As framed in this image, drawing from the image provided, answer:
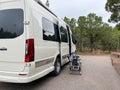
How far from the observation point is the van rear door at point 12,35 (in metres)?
4.19

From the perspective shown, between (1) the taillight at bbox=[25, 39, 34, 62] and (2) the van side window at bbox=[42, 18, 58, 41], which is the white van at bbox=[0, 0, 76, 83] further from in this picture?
(2) the van side window at bbox=[42, 18, 58, 41]

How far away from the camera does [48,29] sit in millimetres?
5664

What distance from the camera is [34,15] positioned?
448 centimetres

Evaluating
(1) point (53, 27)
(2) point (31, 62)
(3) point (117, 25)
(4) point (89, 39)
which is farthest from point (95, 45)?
(2) point (31, 62)

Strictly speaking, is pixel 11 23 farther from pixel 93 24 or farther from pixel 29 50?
pixel 93 24

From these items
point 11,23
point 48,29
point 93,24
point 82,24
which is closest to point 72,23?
point 82,24

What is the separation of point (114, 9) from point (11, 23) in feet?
30.4

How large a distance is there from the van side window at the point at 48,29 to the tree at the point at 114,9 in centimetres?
652

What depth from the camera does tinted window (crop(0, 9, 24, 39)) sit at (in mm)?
4301

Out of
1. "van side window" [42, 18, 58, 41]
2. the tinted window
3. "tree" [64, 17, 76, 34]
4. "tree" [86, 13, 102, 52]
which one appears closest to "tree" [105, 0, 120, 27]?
"van side window" [42, 18, 58, 41]

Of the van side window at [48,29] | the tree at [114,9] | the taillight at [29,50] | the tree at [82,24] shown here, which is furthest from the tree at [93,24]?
the taillight at [29,50]

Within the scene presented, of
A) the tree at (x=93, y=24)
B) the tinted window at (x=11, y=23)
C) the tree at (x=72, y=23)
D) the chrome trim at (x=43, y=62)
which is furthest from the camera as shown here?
the tree at (x=93, y=24)

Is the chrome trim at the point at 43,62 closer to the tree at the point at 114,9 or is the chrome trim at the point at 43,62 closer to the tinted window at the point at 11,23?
the tinted window at the point at 11,23

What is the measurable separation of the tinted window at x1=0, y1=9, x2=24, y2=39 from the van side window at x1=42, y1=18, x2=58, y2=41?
1022mm
